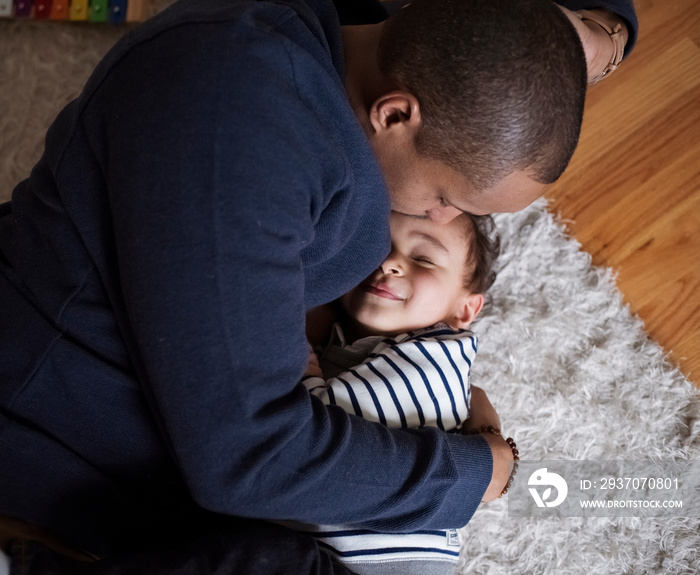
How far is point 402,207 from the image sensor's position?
3.50ft

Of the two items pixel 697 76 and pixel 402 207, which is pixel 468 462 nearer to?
pixel 402 207

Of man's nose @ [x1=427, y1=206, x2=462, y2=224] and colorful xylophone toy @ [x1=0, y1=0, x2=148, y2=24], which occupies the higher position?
colorful xylophone toy @ [x1=0, y1=0, x2=148, y2=24]

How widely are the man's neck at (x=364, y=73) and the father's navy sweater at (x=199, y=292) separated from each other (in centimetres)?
5

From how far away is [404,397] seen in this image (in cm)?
115

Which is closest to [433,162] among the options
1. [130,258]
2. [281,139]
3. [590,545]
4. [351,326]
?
[281,139]

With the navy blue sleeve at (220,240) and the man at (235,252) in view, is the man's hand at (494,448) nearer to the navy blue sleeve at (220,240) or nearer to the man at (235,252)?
the man at (235,252)

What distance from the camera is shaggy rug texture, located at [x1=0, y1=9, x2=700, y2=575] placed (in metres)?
1.35

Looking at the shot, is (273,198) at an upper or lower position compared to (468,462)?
upper

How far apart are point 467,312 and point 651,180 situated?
0.63 metres

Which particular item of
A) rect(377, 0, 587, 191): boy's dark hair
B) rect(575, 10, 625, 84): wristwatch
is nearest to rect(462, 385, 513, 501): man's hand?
rect(377, 0, 587, 191): boy's dark hair

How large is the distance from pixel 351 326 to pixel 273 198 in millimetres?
694

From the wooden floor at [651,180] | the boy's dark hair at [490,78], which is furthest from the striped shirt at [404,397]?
the wooden floor at [651,180]
